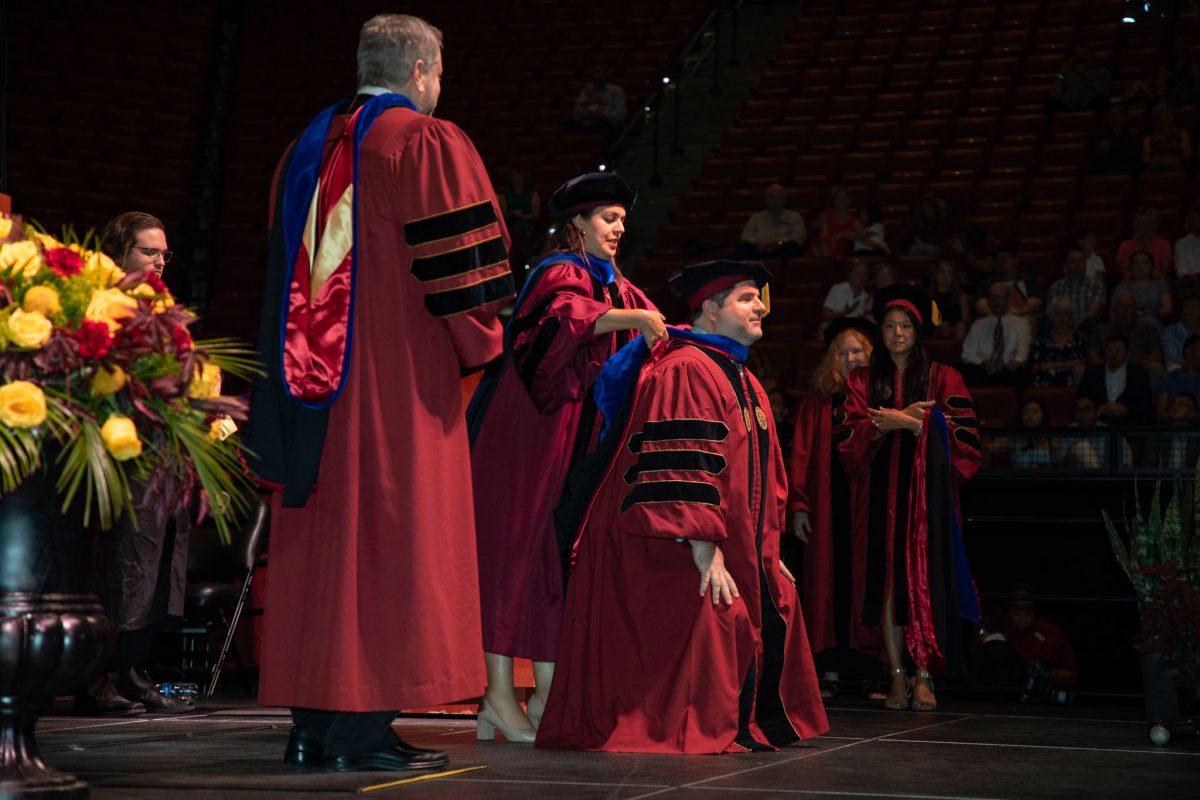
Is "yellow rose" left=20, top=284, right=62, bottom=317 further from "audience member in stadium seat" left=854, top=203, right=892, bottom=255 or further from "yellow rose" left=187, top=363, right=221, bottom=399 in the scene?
"audience member in stadium seat" left=854, top=203, right=892, bottom=255

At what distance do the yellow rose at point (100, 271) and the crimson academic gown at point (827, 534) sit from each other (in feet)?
13.8

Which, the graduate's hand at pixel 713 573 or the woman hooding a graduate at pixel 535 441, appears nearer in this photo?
the graduate's hand at pixel 713 573

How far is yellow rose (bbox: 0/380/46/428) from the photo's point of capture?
2.71m

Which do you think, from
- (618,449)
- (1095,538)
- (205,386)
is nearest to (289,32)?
(1095,538)

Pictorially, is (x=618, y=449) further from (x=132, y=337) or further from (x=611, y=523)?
(x=132, y=337)

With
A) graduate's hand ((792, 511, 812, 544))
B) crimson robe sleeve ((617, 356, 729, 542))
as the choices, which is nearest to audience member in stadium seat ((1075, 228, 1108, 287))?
graduate's hand ((792, 511, 812, 544))

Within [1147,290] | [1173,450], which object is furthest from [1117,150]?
[1173,450]

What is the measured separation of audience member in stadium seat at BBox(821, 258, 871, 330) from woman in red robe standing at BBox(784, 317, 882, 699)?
3.52 m

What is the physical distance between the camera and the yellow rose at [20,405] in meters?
2.71

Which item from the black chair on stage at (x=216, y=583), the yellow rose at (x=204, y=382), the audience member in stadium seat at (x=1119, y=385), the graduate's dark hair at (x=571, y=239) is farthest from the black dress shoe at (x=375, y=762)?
the audience member in stadium seat at (x=1119, y=385)

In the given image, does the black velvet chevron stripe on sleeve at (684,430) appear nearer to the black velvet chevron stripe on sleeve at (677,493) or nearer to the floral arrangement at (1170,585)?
the black velvet chevron stripe on sleeve at (677,493)

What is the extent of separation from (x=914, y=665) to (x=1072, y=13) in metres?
8.85

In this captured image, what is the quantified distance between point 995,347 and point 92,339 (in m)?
7.60

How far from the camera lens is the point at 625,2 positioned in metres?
15.6
